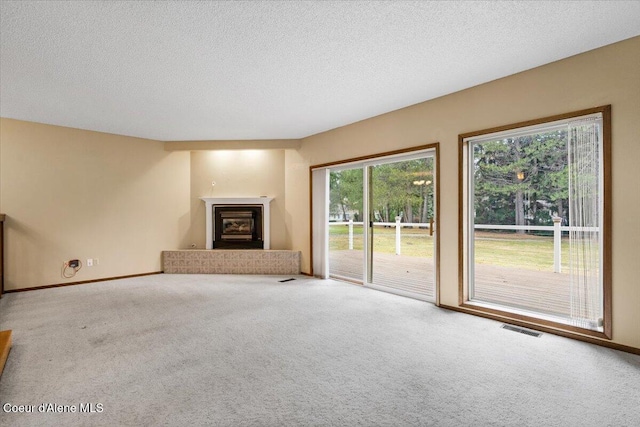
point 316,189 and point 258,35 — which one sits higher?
point 258,35

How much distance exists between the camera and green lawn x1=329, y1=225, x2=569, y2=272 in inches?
154

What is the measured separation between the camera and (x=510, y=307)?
353 cm

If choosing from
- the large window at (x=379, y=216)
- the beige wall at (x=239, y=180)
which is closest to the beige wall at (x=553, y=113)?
the large window at (x=379, y=216)

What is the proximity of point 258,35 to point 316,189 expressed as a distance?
3.49 metres

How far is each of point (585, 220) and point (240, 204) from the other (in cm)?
547

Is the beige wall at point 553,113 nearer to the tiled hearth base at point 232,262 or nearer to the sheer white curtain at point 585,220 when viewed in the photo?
the sheer white curtain at point 585,220

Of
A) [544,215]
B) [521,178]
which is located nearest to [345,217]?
[521,178]

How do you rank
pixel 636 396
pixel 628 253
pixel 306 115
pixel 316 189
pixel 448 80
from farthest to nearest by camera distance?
pixel 316 189, pixel 306 115, pixel 448 80, pixel 628 253, pixel 636 396

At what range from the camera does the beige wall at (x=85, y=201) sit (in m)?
4.81

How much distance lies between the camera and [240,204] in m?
6.46

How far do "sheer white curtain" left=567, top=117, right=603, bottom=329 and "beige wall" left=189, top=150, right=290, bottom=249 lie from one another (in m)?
4.67

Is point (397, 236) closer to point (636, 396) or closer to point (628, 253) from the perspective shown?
point (628, 253)

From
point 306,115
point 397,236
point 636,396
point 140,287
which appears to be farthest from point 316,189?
point 636,396

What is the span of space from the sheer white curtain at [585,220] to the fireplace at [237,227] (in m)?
5.05
